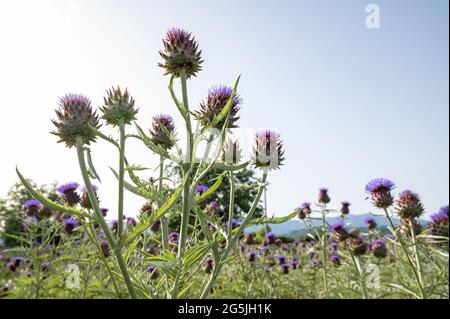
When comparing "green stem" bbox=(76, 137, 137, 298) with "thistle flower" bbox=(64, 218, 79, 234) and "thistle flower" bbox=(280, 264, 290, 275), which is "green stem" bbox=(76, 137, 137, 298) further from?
"thistle flower" bbox=(280, 264, 290, 275)

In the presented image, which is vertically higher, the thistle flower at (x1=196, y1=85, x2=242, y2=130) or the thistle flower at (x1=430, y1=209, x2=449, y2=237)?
the thistle flower at (x1=196, y1=85, x2=242, y2=130)

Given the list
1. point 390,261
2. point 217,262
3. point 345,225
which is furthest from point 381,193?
point 390,261

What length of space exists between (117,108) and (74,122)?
0.66ft

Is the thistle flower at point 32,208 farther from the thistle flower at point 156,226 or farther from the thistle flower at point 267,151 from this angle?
the thistle flower at point 267,151

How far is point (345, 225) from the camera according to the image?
200 inches

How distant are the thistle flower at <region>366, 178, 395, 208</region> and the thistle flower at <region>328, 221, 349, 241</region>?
1.53 metres

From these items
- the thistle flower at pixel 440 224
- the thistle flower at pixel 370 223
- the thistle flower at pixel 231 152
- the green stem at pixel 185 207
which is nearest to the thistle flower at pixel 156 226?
the thistle flower at pixel 231 152

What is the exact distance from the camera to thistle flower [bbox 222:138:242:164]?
193cm

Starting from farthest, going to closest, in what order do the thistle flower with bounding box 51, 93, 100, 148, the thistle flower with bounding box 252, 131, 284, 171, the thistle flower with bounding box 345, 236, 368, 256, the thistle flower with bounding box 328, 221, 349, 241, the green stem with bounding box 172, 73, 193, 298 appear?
the thistle flower with bounding box 328, 221, 349, 241, the thistle flower with bounding box 345, 236, 368, 256, the thistle flower with bounding box 252, 131, 284, 171, the thistle flower with bounding box 51, 93, 100, 148, the green stem with bounding box 172, 73, 193, 298

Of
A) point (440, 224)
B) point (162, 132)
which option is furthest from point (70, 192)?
point (440, 224)

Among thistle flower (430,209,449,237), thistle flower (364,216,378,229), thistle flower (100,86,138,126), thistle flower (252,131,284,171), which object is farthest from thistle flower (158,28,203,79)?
thistle flower (364,216,378,229)

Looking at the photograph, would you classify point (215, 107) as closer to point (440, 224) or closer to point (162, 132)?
point (162, 132)
